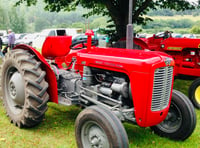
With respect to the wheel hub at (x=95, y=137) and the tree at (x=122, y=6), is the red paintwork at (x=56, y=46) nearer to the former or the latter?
the wheel hub at (x=95, y=137)

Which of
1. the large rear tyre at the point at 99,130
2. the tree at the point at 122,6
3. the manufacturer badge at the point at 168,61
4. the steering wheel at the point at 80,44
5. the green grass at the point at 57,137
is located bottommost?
the green grass at the point at 57,137

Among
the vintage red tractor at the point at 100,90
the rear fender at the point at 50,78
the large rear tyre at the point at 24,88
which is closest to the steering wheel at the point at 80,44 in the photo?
the vintage red tractor at the point at 100,90

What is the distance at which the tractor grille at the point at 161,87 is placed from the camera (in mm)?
2857

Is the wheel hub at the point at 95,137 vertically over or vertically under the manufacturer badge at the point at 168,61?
under

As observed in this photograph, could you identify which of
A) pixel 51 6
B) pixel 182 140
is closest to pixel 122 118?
pixel 182 140

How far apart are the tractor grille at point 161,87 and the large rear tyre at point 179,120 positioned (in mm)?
481

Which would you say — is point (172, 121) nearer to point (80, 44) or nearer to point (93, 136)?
point (93, 136)

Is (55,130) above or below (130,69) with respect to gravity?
below

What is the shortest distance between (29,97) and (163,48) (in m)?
4.60

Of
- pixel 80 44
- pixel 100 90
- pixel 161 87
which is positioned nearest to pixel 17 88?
pixel 100 90

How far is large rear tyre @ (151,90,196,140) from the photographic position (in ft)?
11.2

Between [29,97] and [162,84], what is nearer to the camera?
[162,84]

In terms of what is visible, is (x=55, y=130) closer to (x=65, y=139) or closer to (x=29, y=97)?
(x=65, y=139)

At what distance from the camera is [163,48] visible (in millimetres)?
6887
